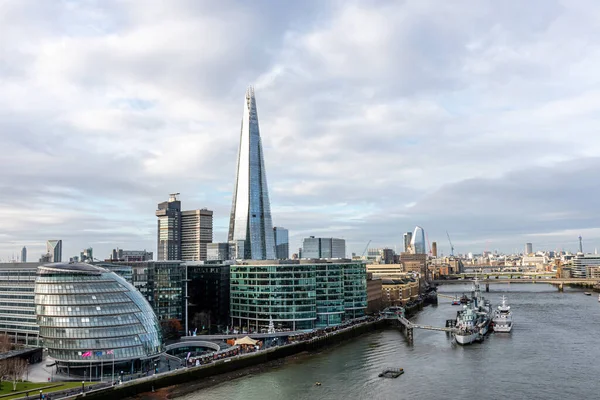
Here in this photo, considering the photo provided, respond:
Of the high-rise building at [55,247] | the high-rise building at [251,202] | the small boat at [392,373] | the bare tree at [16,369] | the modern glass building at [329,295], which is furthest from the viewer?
the high-rise building at [251,202]

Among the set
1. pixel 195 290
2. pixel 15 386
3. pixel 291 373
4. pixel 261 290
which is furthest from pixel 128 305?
pixel 195 290

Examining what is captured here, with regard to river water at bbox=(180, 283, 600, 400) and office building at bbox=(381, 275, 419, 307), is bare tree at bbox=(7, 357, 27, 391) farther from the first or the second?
office building at bbox=(381, 275, 419, 307)

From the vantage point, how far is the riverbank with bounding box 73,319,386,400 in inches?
2160

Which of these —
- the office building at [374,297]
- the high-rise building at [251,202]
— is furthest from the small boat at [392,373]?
the high-rise building at [251,202]

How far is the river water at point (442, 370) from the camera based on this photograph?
2239 inches

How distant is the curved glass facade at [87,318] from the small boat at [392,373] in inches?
1073

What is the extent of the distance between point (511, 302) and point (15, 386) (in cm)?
14383

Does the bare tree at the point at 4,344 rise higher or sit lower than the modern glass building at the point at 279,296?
lower

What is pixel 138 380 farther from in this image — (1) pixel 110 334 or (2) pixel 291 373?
(2) pixel 291 373

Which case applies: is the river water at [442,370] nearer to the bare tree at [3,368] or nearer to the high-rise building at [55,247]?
the bare tree at [3,368]

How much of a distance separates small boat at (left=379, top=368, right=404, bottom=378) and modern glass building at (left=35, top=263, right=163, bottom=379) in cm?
2742

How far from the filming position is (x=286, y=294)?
93312 millimetres

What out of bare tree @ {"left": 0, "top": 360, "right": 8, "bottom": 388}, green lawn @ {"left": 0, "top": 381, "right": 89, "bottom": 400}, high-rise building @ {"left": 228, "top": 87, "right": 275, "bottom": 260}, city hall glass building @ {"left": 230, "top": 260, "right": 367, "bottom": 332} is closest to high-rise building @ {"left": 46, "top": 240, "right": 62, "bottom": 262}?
high-rise building @ {"left": 228, "top": 87, "right": 275, "bottom": 260}

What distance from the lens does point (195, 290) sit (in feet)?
339
